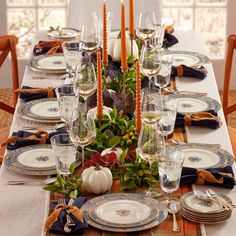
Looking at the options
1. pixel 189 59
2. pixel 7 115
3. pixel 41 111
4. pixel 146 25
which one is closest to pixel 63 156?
pixel 41 111

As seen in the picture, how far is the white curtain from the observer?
15.1 feet

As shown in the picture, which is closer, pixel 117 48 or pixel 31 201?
pixel 31 201

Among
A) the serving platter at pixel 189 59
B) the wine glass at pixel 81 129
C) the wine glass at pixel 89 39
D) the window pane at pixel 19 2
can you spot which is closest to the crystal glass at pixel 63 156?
the wine glass at pixel 81 129

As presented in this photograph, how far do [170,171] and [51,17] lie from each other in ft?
11.7

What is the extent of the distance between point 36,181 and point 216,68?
3457 millimetres

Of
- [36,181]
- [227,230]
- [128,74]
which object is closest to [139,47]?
[128,74]

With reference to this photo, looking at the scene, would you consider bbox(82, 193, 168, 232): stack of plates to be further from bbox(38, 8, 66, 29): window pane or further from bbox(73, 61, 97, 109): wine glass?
bbox(38, 8, 66, 29): window pane

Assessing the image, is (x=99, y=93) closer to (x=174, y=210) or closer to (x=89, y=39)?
(x=174, y=210)

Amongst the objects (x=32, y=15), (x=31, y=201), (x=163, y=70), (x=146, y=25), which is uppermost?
(x=146, y=25)

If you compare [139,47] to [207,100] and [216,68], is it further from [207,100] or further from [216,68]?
[216,68]

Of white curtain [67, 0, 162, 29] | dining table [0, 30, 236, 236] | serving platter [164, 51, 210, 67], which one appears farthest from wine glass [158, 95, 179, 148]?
white curtain [67, 0, 162, 29]

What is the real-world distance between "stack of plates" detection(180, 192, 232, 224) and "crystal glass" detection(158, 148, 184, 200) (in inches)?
2.3

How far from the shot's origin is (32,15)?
5.56 m

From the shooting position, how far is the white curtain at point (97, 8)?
15.1 feet
